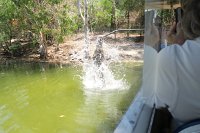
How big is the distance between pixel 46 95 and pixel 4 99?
878 mm

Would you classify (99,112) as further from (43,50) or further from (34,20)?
(43,50)

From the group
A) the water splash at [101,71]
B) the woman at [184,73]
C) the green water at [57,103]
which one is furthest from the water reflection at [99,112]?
the woman at [184,73]

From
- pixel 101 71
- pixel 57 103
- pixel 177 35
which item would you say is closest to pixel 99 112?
pixel 57 103

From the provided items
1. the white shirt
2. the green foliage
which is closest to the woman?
the white shirt

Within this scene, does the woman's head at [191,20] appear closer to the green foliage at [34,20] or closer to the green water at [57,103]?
the green water at [57,103]

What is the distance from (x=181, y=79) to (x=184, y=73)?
0.08 feet

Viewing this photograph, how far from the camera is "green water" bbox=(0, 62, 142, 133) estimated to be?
17.8ft

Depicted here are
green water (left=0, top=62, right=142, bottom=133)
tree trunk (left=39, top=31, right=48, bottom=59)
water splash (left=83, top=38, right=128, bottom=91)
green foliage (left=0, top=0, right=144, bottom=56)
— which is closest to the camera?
green water (left=0, top=62, right=142, bottom=133)

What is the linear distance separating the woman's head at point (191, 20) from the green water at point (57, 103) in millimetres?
3901

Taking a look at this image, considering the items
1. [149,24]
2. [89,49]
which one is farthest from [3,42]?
[149,24]

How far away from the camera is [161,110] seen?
1.54 m

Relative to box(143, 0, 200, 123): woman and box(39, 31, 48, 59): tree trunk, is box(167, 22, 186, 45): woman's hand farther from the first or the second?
box(39, 31, 48, 59): tree trunk

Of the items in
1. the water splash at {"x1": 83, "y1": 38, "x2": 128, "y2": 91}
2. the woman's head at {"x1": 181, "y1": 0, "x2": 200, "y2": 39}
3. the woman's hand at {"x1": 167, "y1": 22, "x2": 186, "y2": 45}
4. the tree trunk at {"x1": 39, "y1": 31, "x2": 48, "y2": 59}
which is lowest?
the water splash at {"x1": 83, "y1": 38, "x2": 128, "y2": 91}

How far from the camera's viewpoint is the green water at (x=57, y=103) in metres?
5.41
